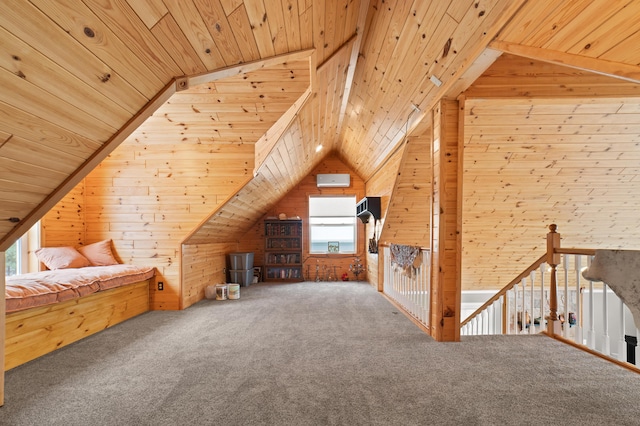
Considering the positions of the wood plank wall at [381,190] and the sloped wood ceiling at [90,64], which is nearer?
the sloped wood ceiling at [90,64]

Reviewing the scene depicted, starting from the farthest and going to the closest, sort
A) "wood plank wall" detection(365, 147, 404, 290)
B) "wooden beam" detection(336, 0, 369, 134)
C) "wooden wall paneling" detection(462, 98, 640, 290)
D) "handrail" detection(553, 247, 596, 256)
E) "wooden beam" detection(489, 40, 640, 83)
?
"wood plank wall" detection(365, 147, 404, 290), "wooden wall paneling" detection(462, 98, 640, 290), "wooden beam" detection(336, 0, 369, 134), "handrail" detection(553, 247, 596, 256), "wooden beam" detection(489, 40, 640, 83)

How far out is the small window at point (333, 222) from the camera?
23.6 feet

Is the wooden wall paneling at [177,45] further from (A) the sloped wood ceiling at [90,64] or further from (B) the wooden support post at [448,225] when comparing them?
(B) the wooden support post at [448,225]

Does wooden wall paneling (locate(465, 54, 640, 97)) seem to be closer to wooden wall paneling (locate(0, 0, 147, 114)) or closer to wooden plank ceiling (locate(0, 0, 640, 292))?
wooden plank ceiling (locate(0, 0, 640, 292))

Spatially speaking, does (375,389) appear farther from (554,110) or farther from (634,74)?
(554,110)

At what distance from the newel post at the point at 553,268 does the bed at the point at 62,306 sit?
4453mm

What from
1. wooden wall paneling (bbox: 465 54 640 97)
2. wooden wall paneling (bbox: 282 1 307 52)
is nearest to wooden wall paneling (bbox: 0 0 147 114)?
wooden wall paneling (bbox: 282 1 307 52)

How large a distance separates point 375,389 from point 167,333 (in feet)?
7.42

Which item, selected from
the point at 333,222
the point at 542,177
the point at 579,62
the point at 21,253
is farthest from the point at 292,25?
the point at 333,222

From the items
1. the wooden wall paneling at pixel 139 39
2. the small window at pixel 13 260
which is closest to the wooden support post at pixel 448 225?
→ the wooden wall paneling at pixel 139 39

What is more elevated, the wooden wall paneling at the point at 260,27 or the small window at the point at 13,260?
the wooden wall paneling at the point at 260,27

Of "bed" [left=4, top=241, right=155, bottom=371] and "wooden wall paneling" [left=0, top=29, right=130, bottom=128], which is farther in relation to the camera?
"bed" [left=4, top=241, right=155, bottom=371]

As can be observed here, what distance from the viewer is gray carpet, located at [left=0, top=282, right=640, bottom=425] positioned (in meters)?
1.66

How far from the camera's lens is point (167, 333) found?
3080 mm
